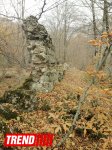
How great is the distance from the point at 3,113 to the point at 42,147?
1.51m

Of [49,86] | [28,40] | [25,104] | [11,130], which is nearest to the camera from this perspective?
[11,130]

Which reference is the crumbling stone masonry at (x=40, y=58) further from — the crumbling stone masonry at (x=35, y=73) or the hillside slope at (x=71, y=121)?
the hillside slope at (x=71, y=121)

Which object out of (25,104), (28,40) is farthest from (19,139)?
(28,40)

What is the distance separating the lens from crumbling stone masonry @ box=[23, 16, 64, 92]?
7.25 meters

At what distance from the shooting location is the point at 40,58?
25.0 ft

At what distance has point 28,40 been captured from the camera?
7961 millimetres

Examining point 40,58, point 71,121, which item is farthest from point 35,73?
point 71,121

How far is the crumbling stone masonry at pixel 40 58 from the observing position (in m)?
7.25

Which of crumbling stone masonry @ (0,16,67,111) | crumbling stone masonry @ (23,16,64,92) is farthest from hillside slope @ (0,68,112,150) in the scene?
crumbling stone masonry @ (23,16,64,92)

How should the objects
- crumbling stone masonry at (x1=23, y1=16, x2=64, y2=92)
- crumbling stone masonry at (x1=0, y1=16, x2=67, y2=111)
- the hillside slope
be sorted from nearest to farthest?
the hillside slope < crumbling stone masonry at (x1=0, y1=16, x2=67, y2=111) < crumbling stone masonry at (x1=23, y1=16, x2=64, y2=92)

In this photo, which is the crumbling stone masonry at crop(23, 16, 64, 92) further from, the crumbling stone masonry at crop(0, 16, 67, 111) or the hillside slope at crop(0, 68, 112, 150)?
the hillside slope at crop(0, 68, 112, 150)

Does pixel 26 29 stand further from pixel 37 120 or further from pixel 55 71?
pixel 37 120

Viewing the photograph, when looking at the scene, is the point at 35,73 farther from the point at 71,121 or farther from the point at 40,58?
the point at 71,121

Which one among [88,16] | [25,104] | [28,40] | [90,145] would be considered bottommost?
[90,145]
